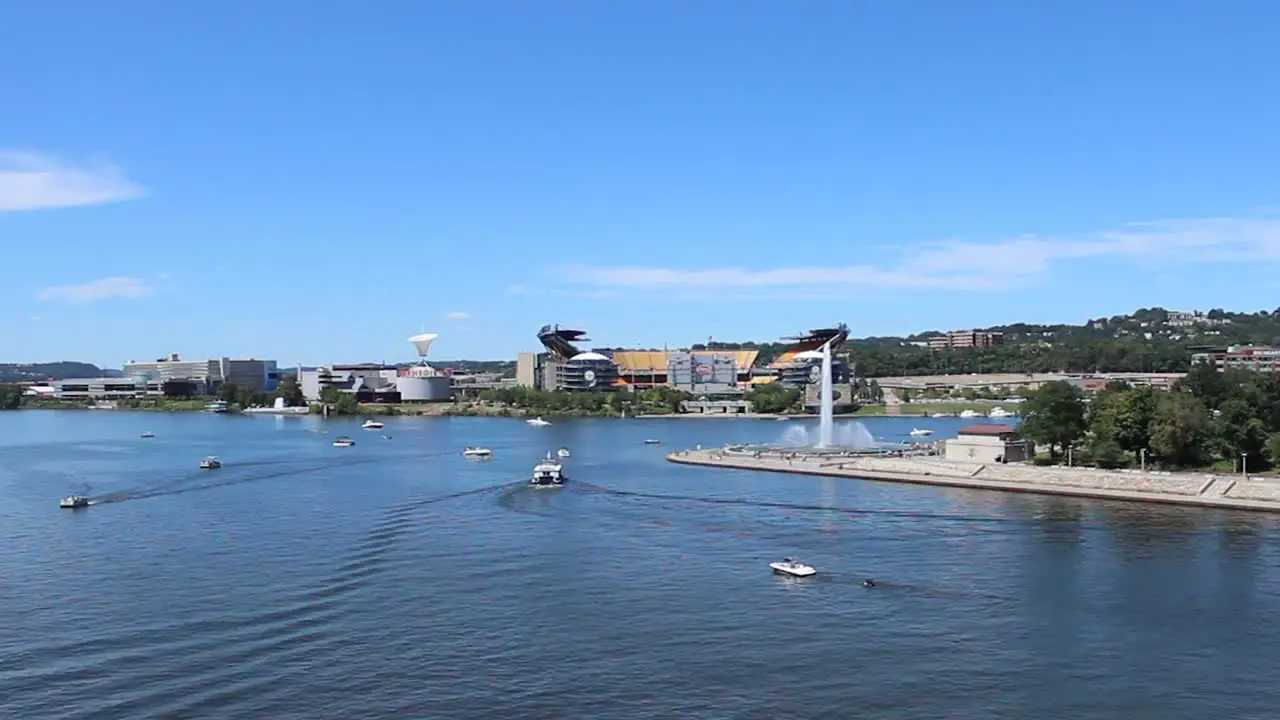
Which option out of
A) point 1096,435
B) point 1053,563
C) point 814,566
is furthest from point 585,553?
point 1096,435

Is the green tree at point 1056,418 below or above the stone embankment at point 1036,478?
above

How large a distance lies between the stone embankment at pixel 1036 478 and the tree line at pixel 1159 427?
6.06ft

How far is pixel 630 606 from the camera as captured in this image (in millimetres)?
18156

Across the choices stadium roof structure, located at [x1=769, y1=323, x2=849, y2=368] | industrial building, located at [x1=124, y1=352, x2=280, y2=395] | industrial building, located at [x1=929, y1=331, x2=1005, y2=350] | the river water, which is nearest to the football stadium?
stadium roof structure, located at [x1=769, y1=323, x2=849, y2=368]

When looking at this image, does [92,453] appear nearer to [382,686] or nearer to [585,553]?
[585,553]

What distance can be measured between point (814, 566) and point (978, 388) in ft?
268

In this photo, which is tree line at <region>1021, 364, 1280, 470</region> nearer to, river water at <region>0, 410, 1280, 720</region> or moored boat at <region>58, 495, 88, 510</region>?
river water at <region>0, 410, 1280, 720</region>

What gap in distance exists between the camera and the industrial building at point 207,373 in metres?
116

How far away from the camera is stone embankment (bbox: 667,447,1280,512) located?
1127 inches

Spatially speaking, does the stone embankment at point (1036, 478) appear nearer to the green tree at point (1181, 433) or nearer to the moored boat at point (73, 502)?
the green tree at point (1181, 433)

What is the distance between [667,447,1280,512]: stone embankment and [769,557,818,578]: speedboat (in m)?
13.2

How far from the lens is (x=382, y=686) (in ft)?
46.8

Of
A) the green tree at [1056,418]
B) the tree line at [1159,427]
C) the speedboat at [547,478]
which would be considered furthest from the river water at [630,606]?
the green tree at [1056,418]

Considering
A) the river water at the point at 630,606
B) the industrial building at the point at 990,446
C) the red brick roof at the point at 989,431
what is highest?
the red brick roof at the point at 989,431
